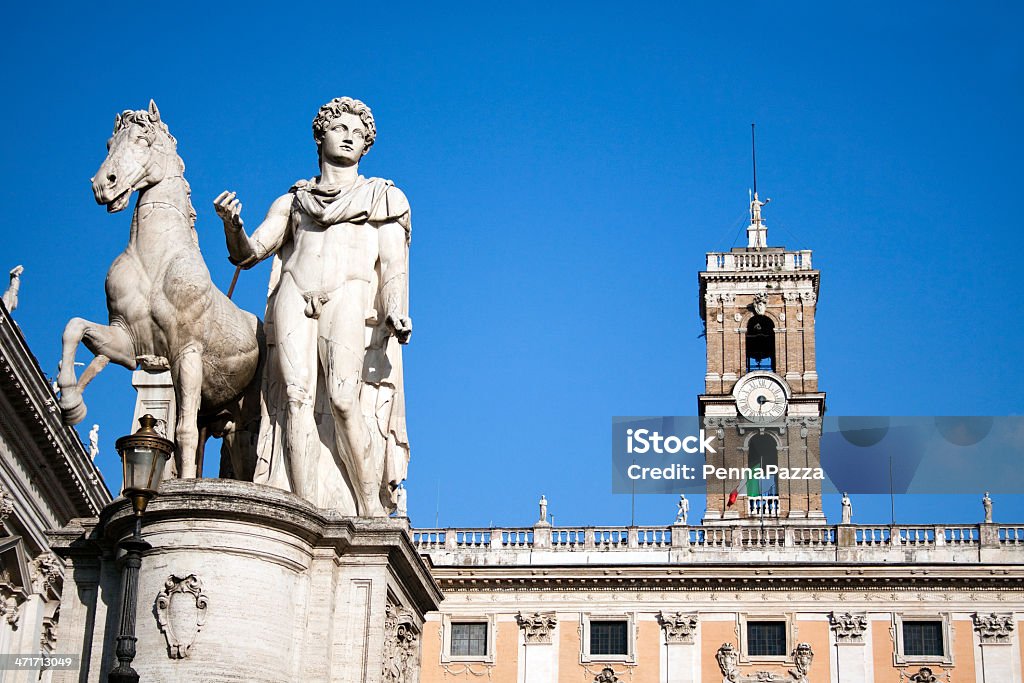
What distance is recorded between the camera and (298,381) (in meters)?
11.9

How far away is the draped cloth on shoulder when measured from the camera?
11.9 m

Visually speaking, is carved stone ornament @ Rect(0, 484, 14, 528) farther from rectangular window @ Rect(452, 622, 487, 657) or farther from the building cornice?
rectangular window @ Rect(452, 622, 487, 657)

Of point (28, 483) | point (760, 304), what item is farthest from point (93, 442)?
point (760, 304)

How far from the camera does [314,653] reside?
10992 millimetres

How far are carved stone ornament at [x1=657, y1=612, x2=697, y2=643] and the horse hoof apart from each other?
37.2 m

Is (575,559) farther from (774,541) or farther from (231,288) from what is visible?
(231,288)

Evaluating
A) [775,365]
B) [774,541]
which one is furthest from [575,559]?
[775,365]

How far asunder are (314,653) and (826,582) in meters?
38.5

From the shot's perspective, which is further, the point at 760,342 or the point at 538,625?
the point at 760,342

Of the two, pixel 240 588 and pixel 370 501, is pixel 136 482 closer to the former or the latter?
pixel 240 588

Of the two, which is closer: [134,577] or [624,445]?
[134,577]

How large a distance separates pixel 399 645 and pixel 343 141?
3687 mm

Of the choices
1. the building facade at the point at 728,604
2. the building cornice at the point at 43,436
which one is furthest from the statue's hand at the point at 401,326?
the building facade at the point at 728,604

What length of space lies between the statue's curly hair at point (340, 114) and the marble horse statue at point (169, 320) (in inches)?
41.6
